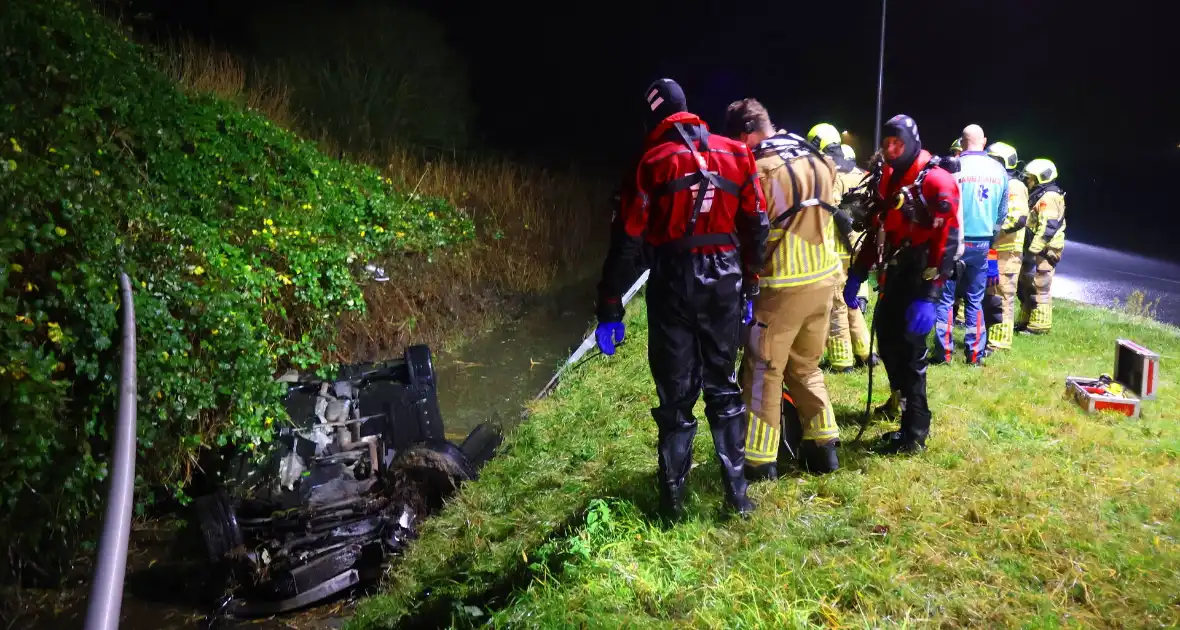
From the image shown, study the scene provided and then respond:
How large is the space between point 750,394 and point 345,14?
12.6 metres

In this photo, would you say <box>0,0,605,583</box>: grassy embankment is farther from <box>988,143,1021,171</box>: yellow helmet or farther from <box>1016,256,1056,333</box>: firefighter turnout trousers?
<box>1016,256,1056,333</box>: firefighter turnout trousers

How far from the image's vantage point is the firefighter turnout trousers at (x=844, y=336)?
614 centimetres

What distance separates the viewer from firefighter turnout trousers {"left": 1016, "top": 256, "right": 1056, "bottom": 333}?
7.73m

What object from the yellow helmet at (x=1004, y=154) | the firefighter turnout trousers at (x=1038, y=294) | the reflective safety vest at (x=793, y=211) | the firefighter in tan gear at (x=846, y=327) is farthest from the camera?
the firefighter turnout trousers at (x=1038, y=294)

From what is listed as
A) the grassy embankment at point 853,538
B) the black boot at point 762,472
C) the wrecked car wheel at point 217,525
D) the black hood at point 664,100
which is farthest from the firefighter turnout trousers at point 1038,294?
the wrecked car wheel at point 217,525

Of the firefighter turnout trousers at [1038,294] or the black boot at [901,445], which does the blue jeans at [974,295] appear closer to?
the firefighter turnout trousers at [1038,294]

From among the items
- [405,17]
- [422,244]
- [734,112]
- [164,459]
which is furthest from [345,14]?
[734,112]

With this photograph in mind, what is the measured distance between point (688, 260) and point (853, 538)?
1.55 m

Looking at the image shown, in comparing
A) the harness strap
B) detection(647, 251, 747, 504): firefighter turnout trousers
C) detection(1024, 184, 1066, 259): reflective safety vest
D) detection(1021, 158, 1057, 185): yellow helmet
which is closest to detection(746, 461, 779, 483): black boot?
detection(647, 251, 747, 504): firefighter turnout trousers

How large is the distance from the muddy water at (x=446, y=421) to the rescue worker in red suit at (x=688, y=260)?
2.77 m

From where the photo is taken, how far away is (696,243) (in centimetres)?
327

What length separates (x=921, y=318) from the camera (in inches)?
166

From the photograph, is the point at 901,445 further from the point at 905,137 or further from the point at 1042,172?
the point at 1042,172

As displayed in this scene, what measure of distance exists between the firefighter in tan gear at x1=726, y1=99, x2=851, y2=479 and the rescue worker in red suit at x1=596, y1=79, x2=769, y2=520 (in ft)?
0.88
